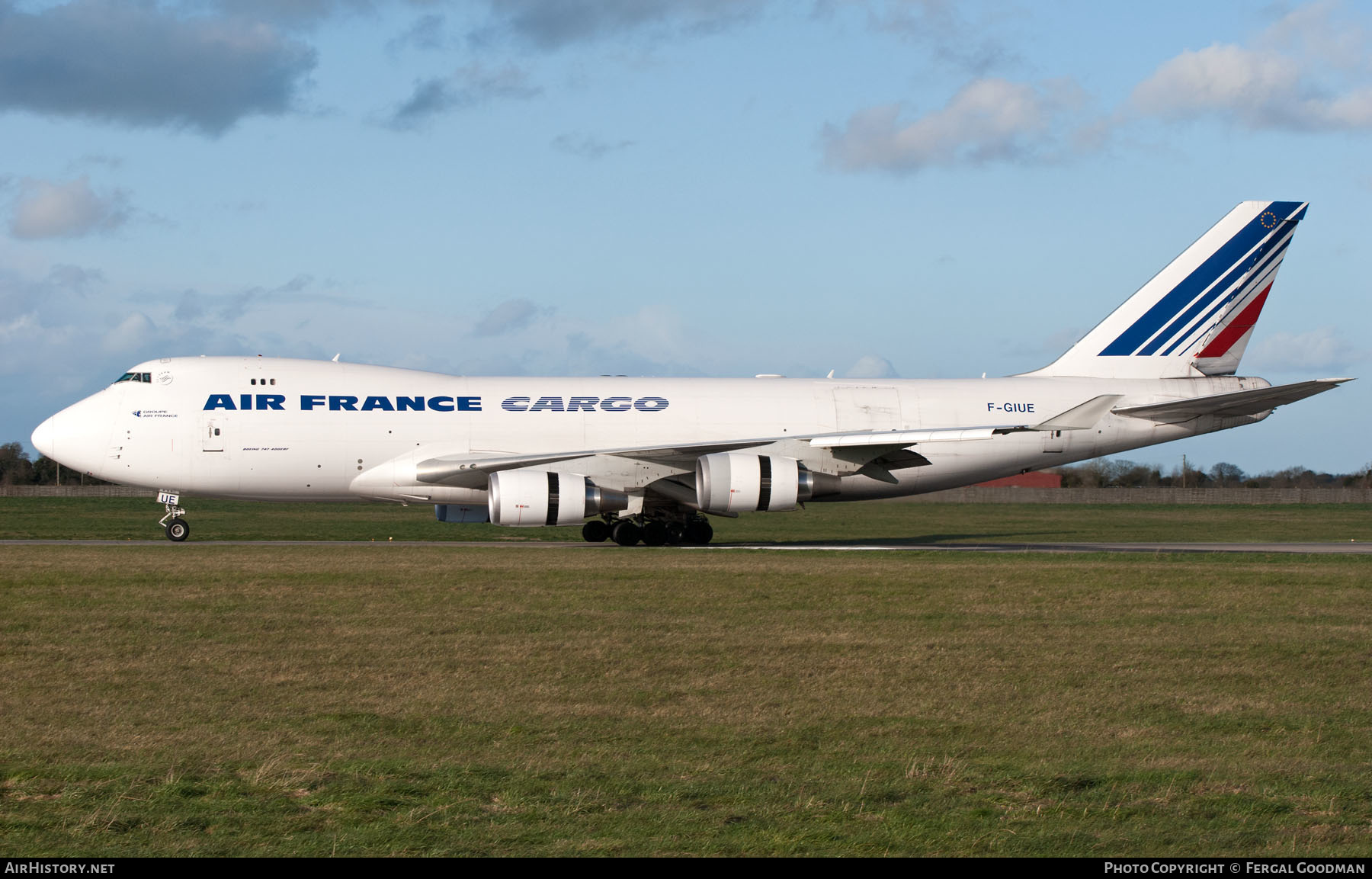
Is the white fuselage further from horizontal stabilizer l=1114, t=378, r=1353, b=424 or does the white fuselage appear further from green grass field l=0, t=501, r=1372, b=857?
green grass field l=0, t=501, r=1372, b=857

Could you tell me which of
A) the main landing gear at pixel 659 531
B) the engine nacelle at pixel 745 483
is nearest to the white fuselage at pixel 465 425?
the engine nacelle at pixel 745 483

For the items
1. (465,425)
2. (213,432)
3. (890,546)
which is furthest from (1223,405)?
(213,432)

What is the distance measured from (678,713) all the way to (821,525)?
2863 cm

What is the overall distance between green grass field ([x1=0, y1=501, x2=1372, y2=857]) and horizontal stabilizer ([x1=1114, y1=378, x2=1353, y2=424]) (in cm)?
794

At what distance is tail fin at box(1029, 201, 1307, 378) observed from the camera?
29.9 metres

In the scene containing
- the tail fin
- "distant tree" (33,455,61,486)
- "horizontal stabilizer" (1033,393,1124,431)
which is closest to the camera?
"horizontal stabilizer" (1033,393,1124,431)

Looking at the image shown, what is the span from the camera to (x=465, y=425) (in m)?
26.7

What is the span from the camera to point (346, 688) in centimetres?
1027

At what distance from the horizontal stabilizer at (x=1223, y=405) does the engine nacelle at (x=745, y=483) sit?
27.8 ft

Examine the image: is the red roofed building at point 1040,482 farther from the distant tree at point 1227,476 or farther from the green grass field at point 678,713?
the green grass field at point 678,713

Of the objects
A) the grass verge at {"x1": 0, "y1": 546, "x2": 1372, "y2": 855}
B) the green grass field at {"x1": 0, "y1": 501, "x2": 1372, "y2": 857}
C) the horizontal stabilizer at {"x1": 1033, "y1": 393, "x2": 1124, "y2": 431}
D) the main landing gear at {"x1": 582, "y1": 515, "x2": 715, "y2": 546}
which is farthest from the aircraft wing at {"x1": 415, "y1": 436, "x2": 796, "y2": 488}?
the grass verge at {"x1": 0, "y1": 546, "x2": 1372, "y2": 855}

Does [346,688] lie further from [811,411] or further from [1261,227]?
[1261,227]

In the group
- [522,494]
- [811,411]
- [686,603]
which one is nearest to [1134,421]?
[811,411]

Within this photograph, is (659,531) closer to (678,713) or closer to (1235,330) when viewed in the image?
(1235,330)
